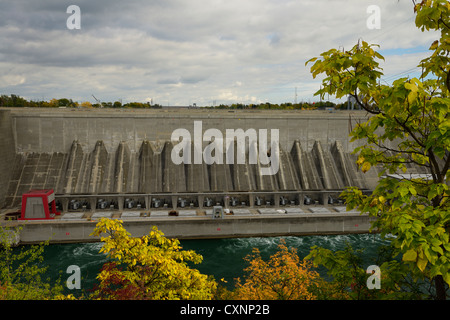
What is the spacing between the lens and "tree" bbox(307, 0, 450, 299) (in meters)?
5.36

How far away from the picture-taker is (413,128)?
6.98 m

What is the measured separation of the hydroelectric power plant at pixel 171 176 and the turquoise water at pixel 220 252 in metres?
1.28

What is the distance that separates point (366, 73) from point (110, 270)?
31.0ft

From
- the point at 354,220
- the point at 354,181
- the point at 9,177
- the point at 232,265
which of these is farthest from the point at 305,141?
the point at 9,177

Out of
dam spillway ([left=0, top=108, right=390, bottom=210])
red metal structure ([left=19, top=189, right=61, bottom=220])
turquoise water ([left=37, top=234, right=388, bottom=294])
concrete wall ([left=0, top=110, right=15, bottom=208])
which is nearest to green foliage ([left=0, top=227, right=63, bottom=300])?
turquoise water ([left=37, top=234, right=388, bottom=294])

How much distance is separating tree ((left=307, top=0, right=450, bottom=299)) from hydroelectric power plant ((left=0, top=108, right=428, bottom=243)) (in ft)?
106

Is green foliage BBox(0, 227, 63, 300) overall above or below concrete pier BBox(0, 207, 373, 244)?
above

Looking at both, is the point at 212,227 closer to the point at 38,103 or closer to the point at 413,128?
the point at 413,128

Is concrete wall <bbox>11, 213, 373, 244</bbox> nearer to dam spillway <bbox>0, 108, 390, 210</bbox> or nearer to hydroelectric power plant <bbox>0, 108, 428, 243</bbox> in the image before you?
hydroelectric power plant <bbox>0, 108, 428, 243</bbox>

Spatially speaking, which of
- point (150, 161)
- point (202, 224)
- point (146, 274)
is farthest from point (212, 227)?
point (146, 274)

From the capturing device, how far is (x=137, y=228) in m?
37.0

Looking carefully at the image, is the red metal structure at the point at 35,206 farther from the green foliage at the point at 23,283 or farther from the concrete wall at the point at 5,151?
the green foliage at the point at 23,283

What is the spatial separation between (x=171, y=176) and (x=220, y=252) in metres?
16.6
